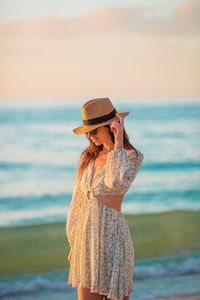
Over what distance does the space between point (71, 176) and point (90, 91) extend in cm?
1225

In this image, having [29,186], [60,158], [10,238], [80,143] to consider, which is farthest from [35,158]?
[10,238]

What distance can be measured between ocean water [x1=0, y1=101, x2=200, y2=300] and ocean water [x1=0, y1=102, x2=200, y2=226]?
23 mm

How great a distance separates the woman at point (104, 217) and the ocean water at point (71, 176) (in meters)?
0.30

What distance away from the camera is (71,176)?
15.0 m

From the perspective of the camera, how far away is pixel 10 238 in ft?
24.3

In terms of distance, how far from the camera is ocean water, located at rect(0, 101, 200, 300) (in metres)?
4.99

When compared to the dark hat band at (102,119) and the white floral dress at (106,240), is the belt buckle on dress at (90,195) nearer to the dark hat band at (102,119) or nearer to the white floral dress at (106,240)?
the white floral dress at (106,240)

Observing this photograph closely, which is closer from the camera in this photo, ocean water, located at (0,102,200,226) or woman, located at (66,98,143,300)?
woman, located at (66,98,143,300)

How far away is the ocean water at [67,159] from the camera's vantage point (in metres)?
11.6

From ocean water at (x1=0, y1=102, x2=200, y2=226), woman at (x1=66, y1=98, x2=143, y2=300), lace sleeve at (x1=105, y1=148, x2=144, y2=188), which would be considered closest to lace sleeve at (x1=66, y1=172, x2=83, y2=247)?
woman at (x1=66, y1=98, x2=143, y2=300)

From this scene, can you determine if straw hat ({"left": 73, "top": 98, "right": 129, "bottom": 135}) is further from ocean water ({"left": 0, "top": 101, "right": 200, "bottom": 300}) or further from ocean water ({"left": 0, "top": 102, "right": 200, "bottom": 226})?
ocean water ({"left": 0, "top": 102, "right": 200, "bottom": 226})

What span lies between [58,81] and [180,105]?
7171mm

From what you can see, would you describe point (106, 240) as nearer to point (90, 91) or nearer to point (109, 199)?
point (109, 199)

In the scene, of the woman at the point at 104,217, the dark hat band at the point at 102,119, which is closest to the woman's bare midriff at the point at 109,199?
the woman at the point at 104,217
